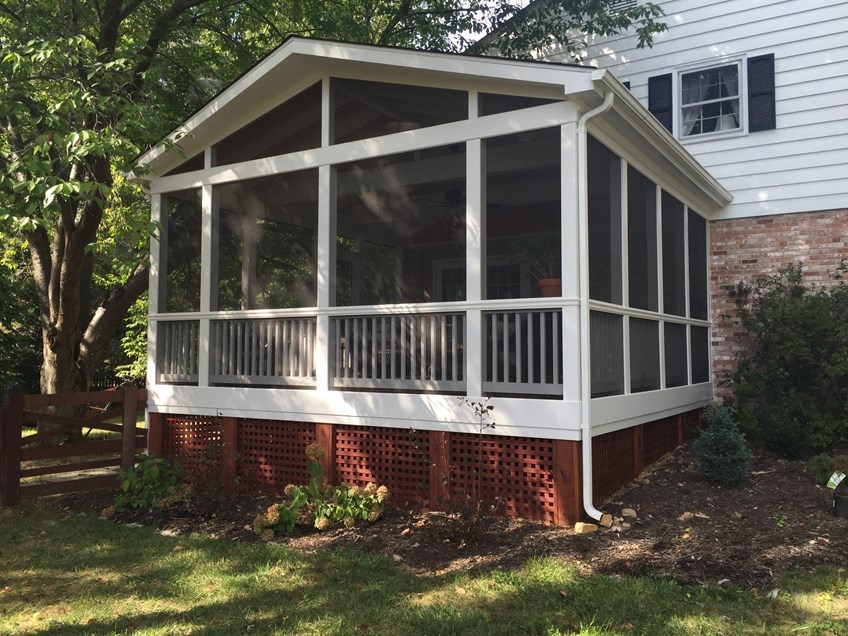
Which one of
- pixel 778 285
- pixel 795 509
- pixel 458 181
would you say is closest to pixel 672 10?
pixel 778 285

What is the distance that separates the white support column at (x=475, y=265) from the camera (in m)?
6.12

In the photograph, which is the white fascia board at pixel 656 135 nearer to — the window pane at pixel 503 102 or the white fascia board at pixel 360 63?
the white fascia board at pixel 360 63

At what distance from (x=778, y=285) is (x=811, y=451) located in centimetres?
224

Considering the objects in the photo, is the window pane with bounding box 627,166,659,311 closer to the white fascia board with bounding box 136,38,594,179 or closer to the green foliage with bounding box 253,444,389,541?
the white fascia board with bounding box 136,38,594,179

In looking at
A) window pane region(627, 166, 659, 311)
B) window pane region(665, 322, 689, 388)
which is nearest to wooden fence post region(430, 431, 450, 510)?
window pane region(627, 166, 659, 311)

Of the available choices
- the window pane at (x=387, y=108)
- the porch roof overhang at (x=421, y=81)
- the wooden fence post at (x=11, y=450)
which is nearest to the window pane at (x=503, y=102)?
the porch roof overhang at (x=421, y=81)

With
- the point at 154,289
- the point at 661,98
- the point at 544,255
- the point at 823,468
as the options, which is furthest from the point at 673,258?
the point at 154,289

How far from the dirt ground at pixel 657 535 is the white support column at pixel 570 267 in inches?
47.1

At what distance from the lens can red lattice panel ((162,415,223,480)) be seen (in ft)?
25.3

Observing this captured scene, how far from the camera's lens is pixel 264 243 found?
8516 millimetres

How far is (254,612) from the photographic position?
4262mm

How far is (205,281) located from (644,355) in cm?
490

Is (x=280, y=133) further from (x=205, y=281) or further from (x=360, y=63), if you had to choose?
(x=205, y=281)

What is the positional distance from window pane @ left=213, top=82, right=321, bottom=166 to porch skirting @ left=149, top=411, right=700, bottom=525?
295 cm
